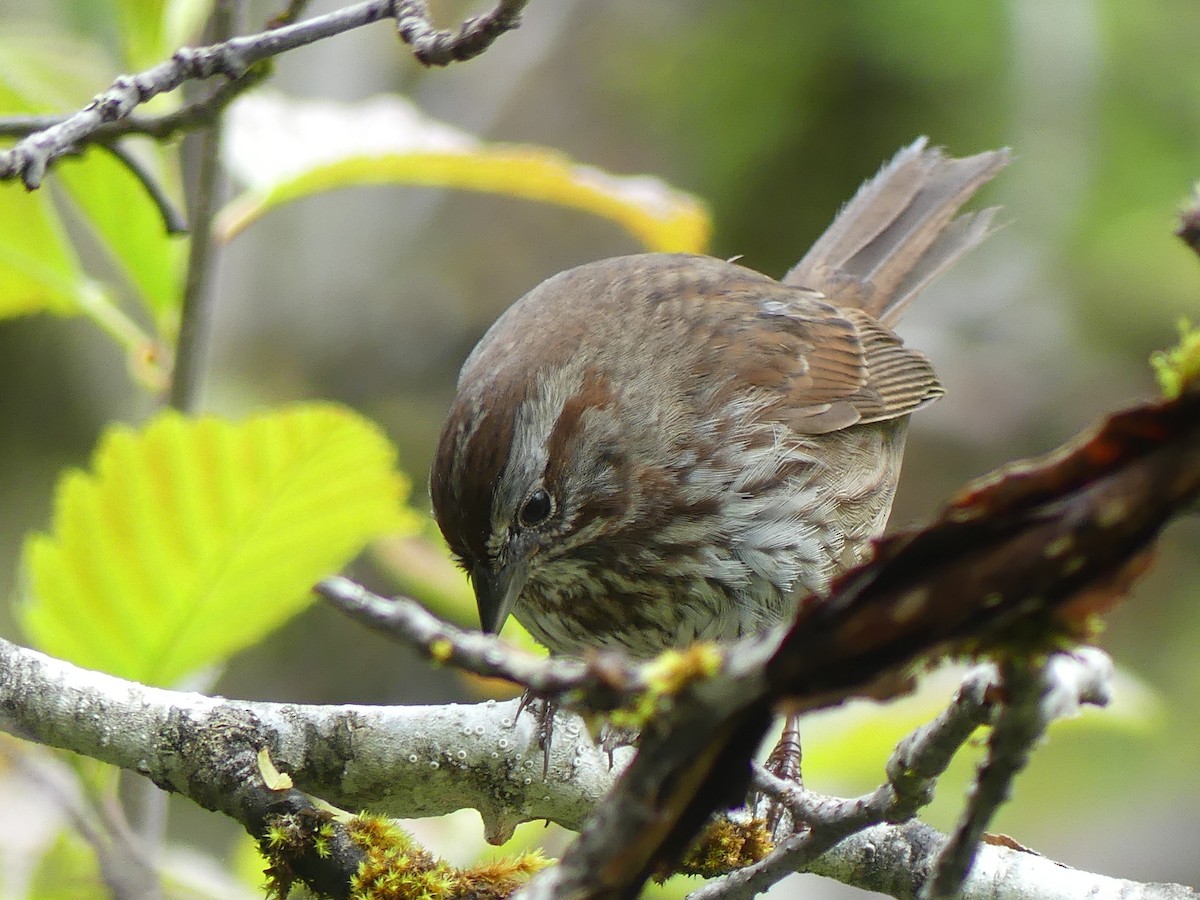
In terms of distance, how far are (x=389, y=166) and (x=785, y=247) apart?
5.62m

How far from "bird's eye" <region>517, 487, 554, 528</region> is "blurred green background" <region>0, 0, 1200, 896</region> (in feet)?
10.1

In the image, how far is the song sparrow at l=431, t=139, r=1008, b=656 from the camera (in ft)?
9.70

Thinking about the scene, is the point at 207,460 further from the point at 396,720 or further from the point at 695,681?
the point at 695,681

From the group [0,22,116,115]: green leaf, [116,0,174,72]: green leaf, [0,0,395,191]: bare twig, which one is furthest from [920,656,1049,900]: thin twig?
[116,0,174,72]: green leaf

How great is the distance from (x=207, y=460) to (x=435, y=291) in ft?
21.1

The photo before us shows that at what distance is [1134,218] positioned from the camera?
7.20 m

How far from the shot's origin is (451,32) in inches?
82.2

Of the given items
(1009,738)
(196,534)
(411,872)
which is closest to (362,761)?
(411,872)

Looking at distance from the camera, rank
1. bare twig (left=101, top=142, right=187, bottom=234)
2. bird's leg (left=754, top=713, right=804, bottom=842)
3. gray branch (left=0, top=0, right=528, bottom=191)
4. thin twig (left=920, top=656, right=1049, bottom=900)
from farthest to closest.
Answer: bird's leg (left=754, top=713, right=804, bottom=842) → bare twig (left=101, top=142, right=187, bottom=234) → gray branch (left=0, top=0, right=528, bottom=191) → thin twig (left=920, top=656, right=1049, bottom=900)

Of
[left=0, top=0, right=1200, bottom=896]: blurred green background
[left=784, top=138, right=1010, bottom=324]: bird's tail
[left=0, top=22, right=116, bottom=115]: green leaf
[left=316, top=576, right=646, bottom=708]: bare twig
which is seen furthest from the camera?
[left=0, top=0, right=1200, bottom=896]: blurred green background

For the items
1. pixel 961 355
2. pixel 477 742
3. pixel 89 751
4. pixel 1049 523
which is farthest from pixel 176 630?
pixel 961 355

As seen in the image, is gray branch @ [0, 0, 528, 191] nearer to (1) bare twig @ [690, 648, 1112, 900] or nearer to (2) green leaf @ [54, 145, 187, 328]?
(2) green leaf @ [54, 145, 187, 328]

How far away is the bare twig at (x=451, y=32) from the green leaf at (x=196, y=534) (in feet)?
2.58

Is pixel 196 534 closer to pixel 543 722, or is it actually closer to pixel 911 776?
pixel 543 722
